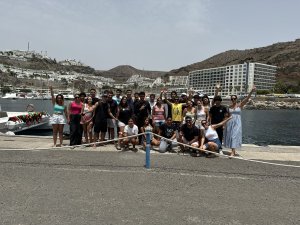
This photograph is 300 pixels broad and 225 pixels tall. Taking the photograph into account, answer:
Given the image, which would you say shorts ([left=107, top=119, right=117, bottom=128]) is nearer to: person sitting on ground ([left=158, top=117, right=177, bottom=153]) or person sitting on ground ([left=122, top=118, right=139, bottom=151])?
person sitting on ground ([left=122, top=118, right=139, bottom=151])

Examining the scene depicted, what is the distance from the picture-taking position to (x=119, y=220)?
180 inches

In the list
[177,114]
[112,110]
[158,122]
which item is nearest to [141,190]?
[158,122]

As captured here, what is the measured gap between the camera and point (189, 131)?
944cm

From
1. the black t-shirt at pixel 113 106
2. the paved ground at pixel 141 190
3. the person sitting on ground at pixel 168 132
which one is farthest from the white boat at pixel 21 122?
the person sitting on ground at pixel 168 132

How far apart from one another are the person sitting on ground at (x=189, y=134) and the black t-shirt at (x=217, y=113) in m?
0.76

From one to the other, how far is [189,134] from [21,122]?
13384 millimetres

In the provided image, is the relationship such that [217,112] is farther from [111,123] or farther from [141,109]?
[111,123]

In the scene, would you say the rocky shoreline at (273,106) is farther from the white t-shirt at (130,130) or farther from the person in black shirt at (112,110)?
the white t-shirt at (130,130)

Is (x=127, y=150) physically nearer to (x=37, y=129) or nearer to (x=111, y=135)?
(x=111, y=135)

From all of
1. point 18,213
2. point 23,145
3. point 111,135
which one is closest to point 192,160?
point 111,135

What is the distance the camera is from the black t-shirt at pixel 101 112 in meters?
10.1

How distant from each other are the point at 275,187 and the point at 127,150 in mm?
4858

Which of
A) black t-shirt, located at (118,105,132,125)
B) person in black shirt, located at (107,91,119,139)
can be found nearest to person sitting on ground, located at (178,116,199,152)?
black t-shirt, located at (118,105,132,125)

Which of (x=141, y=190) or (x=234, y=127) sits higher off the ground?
(x=234, y=127)
